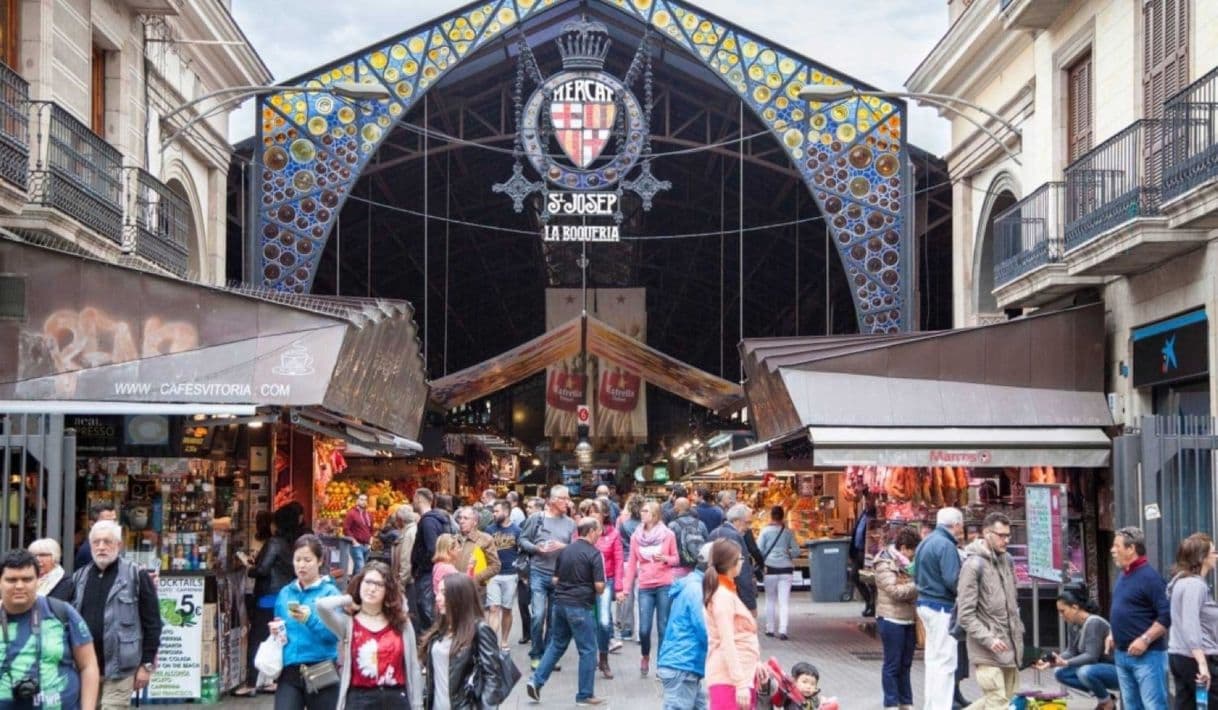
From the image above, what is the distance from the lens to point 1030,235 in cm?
2097

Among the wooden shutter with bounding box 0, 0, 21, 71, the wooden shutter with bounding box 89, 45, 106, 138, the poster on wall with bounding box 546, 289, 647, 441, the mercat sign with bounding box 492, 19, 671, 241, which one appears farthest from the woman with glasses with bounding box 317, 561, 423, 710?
the poster on wall with bounding box 546, 289, 647, 441

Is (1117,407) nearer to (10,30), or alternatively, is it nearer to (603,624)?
(603,624)

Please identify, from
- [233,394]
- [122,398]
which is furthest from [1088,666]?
[122,398]

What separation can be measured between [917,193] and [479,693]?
22497 millimetres

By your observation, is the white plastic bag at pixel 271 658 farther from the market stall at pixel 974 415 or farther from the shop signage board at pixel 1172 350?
the shop signage board at pixel 1172 350

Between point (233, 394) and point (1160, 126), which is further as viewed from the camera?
point (1160, 126)

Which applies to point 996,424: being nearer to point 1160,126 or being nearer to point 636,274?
point 1160,126

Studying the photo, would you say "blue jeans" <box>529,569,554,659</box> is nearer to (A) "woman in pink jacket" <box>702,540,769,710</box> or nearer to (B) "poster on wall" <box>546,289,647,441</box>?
(A) "woman in pink jacket" <box>702,540,769,710</box>

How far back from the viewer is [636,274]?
133ft

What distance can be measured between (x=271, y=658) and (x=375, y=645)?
78 centimetres

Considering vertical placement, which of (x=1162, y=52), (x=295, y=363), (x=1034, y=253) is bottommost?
(x=295, y=363)

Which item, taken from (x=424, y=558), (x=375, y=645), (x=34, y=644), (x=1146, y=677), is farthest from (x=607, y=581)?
(x=34, y=644)

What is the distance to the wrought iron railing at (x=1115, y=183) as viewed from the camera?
54.6 feet

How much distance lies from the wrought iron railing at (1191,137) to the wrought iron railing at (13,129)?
1102 cm
